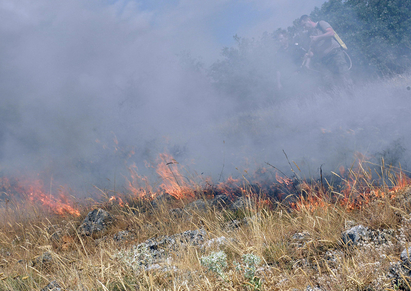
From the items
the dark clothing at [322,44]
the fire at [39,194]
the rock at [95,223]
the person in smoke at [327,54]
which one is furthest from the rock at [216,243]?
the dark clothing at [322,44]

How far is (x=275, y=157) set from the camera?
5074mm

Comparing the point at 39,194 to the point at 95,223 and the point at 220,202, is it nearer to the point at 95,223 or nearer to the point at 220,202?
the point at 95,223

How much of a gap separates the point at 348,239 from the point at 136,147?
5556 mm

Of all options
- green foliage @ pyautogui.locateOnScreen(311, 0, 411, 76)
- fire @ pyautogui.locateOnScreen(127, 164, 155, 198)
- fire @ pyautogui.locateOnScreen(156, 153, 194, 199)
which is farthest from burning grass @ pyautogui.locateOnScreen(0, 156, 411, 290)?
green foliage @ pyautogui.locateOnScreen(311, 0, 411, 76)

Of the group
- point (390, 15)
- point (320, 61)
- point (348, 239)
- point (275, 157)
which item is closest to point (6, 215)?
point (275, 157)

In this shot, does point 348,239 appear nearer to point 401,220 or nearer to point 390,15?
point 401,220

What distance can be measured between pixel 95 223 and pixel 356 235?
3.84 m

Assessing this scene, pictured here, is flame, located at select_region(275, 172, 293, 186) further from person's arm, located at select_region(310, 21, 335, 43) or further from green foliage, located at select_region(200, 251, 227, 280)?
person's arm, located at select_region(310, 21, 335, 43)

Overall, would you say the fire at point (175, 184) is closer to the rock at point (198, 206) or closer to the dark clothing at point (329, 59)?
the rock at point (198, 206)

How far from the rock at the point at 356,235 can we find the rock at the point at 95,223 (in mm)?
3604

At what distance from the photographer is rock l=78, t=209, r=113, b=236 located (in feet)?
13.7

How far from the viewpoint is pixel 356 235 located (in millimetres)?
2150

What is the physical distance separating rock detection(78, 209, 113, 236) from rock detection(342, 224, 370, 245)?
360 cm

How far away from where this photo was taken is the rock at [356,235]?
2138 millimetres
